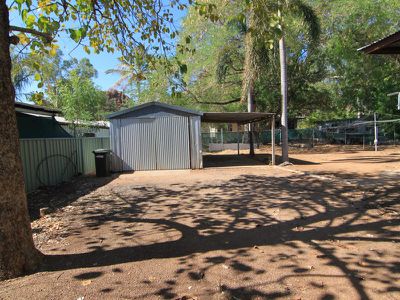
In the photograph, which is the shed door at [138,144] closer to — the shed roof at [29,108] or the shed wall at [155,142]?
the shed wall at [155,142]

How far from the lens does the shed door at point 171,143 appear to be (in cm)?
1530

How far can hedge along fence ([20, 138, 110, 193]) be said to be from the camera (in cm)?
984

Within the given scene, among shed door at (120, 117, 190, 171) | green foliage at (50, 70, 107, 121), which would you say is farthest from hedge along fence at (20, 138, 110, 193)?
green foliage at (50, 70, 107, 121)

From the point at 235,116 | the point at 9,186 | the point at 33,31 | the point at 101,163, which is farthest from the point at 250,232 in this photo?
the point at 235,116

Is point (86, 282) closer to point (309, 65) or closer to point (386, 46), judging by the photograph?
point (386, 46)

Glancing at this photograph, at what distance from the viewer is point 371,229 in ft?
17.5

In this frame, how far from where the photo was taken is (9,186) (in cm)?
373

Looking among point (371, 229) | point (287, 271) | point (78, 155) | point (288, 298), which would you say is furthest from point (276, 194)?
point (78, 155)

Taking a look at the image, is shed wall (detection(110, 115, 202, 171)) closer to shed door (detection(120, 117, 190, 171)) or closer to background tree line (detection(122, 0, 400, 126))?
shed door (detection(120, 117, 190, 171))

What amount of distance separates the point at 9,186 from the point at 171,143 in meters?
11.6

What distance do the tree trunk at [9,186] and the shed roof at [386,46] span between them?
19.0 feet

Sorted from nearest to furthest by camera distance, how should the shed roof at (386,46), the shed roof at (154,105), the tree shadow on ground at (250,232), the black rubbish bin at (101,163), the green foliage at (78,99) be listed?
1. the tree shadow on ground at (250,232)
2. the shed roof at (386,46)
3. the black rubbish bin at (101,163)
4. the shed roof at (154,105)
5. the green foliage at (78,99)

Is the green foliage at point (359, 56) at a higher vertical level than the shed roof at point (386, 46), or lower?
higher

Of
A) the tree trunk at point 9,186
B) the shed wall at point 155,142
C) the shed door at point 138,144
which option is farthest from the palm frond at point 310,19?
the tree trunk at point 9,186
